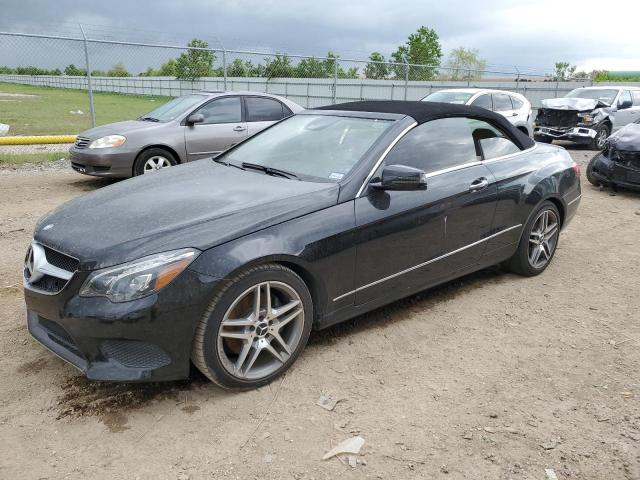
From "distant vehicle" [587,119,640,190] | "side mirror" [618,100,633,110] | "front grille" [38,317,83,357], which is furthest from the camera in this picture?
"side mirror" [618,100,633,110]

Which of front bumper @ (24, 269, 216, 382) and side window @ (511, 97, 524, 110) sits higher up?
side window @ (511, 97, 524, 110)

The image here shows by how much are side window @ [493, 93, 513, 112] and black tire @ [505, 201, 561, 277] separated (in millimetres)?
8333

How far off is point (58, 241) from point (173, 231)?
25.2 inches

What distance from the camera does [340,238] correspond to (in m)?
3.23

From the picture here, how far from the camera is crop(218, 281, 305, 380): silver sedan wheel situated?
289cm

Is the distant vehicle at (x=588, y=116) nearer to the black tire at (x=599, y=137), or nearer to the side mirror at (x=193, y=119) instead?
the black tire at (x=599, y=137)

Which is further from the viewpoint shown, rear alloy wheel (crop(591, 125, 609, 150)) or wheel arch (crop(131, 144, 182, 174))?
rear alloy wheel (crop(591, 125, 609, 150))

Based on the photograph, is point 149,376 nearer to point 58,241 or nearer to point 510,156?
point 58,241

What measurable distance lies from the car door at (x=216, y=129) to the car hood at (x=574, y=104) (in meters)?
9.86

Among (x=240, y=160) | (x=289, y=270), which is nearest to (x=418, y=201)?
(x=289, y=270)

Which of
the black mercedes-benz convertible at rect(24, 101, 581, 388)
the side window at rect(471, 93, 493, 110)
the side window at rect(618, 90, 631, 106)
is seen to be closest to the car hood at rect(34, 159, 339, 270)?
the black mercedes-benz convertible at rect(24, 101, 581, 388)

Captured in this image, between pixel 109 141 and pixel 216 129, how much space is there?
62.6 inches

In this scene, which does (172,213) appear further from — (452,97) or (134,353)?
(452,97)

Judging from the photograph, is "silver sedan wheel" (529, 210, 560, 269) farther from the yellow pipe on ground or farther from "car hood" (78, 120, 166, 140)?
the yellow pipe on ground
